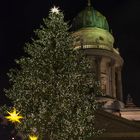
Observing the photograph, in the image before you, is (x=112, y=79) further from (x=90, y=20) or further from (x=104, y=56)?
(x=90, y=20)

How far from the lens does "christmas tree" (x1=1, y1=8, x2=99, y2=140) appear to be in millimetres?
32219

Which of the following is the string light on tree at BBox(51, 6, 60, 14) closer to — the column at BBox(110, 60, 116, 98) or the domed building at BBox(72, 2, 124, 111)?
the domed building at BBox(72, 2, 124, 111)

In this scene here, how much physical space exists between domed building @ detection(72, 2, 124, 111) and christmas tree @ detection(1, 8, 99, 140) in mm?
27652

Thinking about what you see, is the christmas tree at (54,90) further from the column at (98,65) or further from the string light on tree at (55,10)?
the column at (98,65)

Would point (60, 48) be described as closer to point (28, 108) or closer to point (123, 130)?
point (28, 108)

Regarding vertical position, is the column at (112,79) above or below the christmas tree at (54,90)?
above

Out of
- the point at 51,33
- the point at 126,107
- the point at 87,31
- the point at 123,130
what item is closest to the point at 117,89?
the point at 126,107

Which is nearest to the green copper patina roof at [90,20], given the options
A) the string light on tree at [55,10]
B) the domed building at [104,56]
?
the domed building at [104,56]

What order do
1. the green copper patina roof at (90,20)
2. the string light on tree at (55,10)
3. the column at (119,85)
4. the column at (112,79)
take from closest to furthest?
the string light on tree at (55,10) → the column at (112,79) → the column at (119,85) → the green copper patina roof at (90,20)

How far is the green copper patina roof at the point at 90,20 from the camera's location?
66312 mm

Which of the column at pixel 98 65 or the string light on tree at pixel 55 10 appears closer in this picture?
the string light on tree at pixel 55 10

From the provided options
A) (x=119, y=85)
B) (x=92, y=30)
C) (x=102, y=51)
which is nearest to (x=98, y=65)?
(x=102, y=51)

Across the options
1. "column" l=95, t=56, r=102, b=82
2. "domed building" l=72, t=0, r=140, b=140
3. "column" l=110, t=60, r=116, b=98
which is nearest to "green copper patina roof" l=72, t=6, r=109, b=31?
"domed building" l=72, t=0, r=140, b=140

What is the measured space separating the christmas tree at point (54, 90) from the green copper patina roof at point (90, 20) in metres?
32.7
